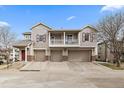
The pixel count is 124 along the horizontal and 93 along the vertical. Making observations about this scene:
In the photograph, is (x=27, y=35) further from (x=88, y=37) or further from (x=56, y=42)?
(x=88, y=37)

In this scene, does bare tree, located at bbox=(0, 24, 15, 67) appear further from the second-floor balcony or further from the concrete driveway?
the concrete driveway

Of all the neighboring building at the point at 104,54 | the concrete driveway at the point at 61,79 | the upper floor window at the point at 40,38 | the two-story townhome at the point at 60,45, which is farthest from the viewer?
the neighboring building at the point at 104,54

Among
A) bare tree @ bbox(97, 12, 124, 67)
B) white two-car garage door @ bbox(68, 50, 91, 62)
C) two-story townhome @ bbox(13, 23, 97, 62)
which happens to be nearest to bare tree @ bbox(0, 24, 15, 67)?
two-story townhome @ bbox(13, 23, 97, 62)

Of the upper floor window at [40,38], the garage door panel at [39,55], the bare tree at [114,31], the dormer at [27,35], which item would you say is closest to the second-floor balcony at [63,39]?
the upper floor window at [40,38]

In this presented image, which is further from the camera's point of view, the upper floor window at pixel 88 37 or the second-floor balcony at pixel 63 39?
the upper floor window at pixel 88 37

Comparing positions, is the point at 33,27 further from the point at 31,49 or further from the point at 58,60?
the point at 58,60

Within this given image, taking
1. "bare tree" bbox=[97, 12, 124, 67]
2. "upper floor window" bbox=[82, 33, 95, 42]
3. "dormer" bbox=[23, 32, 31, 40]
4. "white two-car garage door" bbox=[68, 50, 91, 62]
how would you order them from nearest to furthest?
1. "bare tree" bbox=[97, 12, 124, 67]
2. "upper floor window" bbox=[82, 33, 95, 42]
3. "white two-car garage door" bbox=[68, 50, 91, 62]
4. "dormer" bbox=[23, 32, 31, 40]

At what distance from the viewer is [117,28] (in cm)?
2314

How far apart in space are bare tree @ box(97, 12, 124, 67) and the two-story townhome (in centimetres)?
371

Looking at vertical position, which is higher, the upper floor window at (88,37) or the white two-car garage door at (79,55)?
the upper floor window at (88,37)

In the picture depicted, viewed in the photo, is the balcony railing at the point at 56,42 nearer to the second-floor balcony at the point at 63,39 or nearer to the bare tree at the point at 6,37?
the second-floor balcony at the point at 63,39

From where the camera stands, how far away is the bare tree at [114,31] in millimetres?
23125

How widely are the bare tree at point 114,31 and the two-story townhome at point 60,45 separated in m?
3.71

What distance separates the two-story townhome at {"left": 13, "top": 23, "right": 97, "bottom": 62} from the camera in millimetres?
28047
